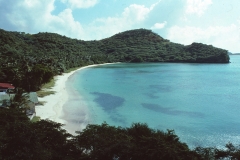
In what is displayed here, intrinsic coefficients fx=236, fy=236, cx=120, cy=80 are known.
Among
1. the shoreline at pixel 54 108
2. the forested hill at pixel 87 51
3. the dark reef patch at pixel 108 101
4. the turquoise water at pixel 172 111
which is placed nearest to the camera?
the turquoise water at pixel 172 111

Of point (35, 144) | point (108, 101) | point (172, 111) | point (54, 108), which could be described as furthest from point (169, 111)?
point (35, 144)

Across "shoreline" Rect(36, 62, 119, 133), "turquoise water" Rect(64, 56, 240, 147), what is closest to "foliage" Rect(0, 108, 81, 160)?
"shoreline" Rect(36, 62, 119, 133)

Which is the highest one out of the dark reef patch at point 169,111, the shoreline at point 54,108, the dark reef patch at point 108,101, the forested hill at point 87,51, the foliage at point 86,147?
the forested hill at point 87,51

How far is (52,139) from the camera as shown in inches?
667

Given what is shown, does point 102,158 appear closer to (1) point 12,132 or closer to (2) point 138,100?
(1) point 12,132

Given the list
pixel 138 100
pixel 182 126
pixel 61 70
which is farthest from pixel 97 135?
pixel 61 70

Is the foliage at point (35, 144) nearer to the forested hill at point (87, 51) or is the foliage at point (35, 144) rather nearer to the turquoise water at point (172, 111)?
the turquoise water at point (172, 111)

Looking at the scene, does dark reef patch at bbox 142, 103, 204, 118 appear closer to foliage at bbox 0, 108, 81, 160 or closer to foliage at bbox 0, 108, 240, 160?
foliage at bbox 0, 108, 240, 160

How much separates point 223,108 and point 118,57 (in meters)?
132

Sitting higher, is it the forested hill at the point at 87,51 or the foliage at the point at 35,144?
the forested hill at the point at 87,51

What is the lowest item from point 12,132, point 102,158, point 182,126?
point 182,126

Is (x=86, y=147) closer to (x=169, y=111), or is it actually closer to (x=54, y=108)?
(x=54, y=108)

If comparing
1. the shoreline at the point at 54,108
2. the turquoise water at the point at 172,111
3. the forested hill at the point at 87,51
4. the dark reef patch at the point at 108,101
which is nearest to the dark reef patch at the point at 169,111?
the turquoise water at the point at 172,111

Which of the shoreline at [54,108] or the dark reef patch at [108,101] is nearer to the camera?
the shoreline at [54,108]
